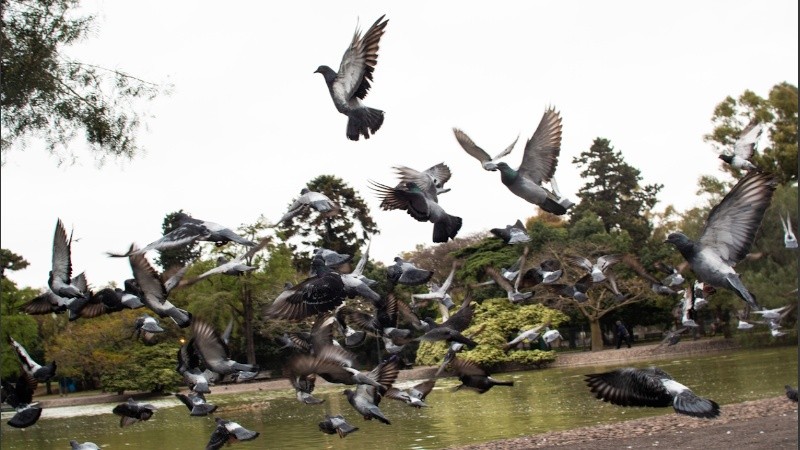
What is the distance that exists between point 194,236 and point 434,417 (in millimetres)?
10345

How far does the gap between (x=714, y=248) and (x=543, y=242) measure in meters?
34.8

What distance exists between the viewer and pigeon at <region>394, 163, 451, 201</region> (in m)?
7.91

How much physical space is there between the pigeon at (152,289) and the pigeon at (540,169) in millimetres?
2919

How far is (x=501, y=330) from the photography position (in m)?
35.4

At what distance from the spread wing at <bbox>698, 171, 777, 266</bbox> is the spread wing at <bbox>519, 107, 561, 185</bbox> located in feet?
5.15

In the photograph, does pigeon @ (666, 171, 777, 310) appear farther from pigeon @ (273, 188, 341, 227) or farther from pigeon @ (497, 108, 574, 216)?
pigeon @ (273, 188, 341, 227)

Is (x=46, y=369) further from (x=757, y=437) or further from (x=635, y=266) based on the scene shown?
(x=757, y=437)

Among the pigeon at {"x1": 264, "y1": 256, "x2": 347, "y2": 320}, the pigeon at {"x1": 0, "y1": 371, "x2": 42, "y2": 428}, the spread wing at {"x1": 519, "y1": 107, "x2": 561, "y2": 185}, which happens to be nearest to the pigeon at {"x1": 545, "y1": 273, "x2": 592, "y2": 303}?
the spread wing at {"x1": 519, "y1": 107, "x2": 561, "y2": 185}

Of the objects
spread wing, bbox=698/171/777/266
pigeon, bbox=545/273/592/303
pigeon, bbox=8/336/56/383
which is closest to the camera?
spread wing, bbox=698/171/777/266

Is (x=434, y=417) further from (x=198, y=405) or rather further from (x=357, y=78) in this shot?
(x=357, y=78)

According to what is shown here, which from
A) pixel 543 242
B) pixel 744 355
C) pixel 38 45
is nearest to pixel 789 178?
pixel 543 242

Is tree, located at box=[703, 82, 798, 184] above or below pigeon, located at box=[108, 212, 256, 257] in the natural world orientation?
above

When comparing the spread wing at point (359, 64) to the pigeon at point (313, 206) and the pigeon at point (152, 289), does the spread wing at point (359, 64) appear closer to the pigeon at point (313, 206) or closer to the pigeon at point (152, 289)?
the pigeon at point (313, 206)

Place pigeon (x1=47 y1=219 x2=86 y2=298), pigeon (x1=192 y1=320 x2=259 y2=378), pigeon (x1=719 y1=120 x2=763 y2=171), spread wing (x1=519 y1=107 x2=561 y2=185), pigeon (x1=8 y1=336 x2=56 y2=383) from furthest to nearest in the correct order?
pigeon (x1=719 y1=120 x2=763 y2=171), pigeon (x1=8 y1=336 x2=56 y2=383), pigeon (x1=47 y1=219 x2=86 y2=298), pigeon (x1=192 y1=320 x2=259 y2=378), spread wing (x1=519 y1=107 x2=561 y2=185)
